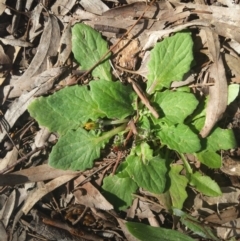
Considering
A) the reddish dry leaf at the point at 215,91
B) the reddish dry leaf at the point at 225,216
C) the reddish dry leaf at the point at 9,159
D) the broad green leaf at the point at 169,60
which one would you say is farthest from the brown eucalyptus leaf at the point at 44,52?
the reddish dry leaf at the point at 225,216

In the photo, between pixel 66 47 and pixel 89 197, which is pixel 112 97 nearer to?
pixel 66 47

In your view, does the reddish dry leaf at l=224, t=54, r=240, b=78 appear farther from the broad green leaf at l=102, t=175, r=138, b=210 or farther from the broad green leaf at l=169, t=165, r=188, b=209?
the broad green leaf at l=102, t=175, r=138, b=210

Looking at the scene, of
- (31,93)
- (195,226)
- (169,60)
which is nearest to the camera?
(195,226)

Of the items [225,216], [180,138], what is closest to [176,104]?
[180,138]

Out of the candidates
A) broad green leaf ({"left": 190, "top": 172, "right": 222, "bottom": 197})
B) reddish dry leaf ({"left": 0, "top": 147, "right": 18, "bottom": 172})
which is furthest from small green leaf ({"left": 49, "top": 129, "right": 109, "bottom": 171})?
broad green leaf ({"left": 190, "top": 172, "right": 222, "bottom": 197})

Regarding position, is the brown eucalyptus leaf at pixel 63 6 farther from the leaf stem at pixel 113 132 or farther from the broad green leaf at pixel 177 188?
the broad green leaf at pixel 177 188

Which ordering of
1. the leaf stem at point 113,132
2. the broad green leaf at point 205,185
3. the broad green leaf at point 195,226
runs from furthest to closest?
the leaf stem at point 113,132, the broad green leaf at point 205,185, the broad green leaf at point 195,226

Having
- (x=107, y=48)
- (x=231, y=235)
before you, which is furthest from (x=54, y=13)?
(x=231, y=235)
